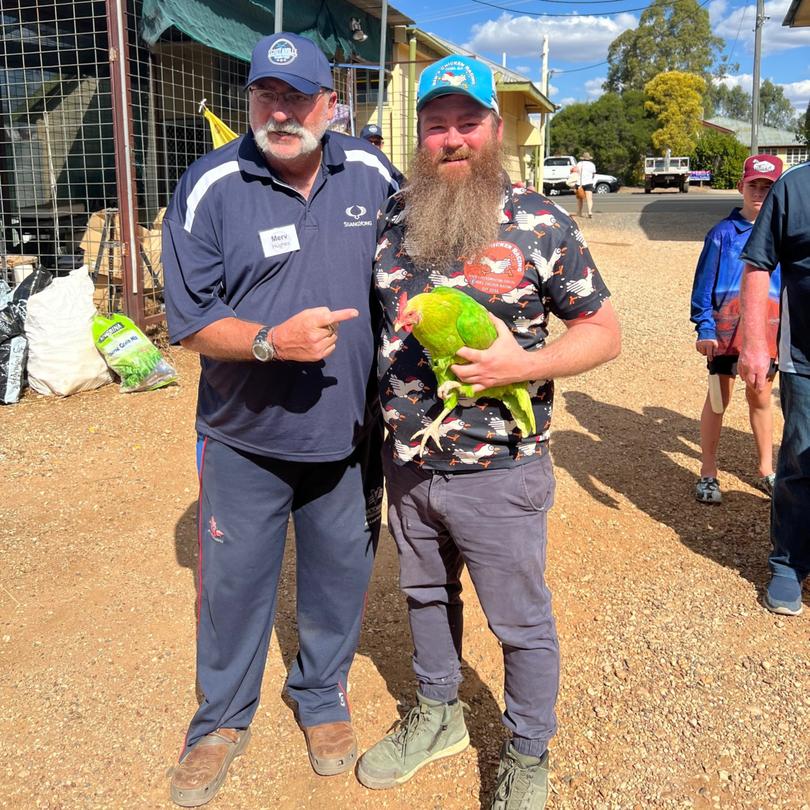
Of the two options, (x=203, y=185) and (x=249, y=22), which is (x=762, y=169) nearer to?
(x=203, y=185)

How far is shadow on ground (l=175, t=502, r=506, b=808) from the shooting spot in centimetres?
273

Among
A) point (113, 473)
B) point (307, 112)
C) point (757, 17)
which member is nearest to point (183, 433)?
point (113, 473)

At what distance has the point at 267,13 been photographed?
8703mm

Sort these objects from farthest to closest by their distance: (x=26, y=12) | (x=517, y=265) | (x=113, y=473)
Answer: (x=26, y=12), (x=113, y=473), (x=517, y=265)

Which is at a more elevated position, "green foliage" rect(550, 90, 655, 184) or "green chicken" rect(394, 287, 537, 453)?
"green foliage" rect(550, 90, 655, 184)

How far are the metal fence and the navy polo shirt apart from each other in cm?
516

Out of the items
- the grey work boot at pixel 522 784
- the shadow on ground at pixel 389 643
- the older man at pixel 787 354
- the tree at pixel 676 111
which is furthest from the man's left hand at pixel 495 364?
the tree at pixel 676 111

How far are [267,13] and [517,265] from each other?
315 inches

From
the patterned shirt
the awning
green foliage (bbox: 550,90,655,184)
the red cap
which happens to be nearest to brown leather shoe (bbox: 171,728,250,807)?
the patterned shirt

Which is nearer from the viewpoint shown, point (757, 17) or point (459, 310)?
point (459, 310)

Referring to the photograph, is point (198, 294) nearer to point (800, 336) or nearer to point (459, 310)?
point (459, 310)

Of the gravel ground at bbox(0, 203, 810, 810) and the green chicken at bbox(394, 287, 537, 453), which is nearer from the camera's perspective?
the green chicken at bbox(394, 287, 537, 453)

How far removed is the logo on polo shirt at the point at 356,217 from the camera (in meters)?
2.41

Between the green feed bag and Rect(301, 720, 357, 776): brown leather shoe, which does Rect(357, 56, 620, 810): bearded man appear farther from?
the green feed bag
